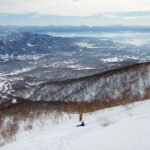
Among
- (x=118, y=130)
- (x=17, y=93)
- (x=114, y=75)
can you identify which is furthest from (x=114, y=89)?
(x=17, y=93)

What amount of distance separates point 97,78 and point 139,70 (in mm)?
15164

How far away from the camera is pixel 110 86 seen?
60.8 m

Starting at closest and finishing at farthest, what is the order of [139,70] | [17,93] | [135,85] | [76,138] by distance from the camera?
[76,138] < [135,85] < [139,70] < [17,93]

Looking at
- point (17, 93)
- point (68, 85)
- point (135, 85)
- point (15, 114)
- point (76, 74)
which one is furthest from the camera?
point (76, 74)

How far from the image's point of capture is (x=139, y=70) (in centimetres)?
5791

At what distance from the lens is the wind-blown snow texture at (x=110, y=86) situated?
53.0 m

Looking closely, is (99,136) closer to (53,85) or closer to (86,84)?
(86,84)

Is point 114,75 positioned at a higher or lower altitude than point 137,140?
lower

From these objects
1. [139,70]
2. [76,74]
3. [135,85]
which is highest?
[139,70]

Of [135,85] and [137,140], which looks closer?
[137,140]

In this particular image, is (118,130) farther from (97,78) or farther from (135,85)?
(97,78)

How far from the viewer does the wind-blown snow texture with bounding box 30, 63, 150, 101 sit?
53.0 m

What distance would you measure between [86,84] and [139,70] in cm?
1947

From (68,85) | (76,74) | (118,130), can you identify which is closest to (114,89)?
(68,85)
